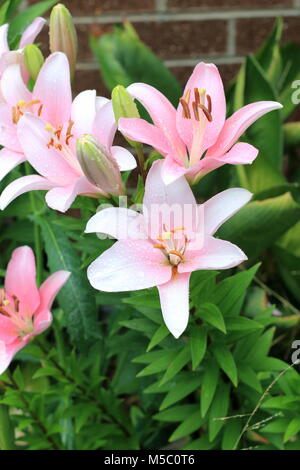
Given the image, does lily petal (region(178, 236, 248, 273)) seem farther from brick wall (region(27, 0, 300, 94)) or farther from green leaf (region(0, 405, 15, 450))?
brick wall (region(27, 0, 300, 94))

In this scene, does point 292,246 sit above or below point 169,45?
below

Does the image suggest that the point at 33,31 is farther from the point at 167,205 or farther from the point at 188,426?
the point at 188,426

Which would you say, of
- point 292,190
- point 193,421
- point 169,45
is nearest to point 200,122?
point 193,421

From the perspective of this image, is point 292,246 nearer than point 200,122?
No

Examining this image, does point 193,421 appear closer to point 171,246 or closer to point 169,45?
point 171,246

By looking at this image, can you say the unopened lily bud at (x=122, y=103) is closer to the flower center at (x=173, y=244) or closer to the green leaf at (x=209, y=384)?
the flower center at (x=173, y=244)

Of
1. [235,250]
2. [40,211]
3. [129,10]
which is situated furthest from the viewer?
[129,10]
